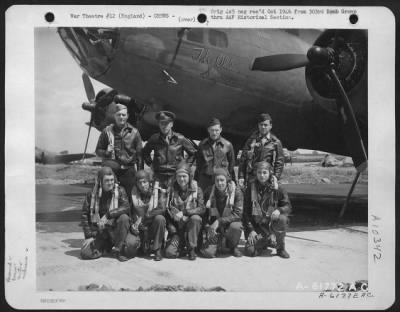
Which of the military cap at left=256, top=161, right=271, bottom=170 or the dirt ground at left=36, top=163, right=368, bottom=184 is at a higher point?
the military cap at left=256, top=161, right=271, bottom=170

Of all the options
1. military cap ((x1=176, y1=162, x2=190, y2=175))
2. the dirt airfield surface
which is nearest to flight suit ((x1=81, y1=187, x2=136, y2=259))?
the dirt airfield surface

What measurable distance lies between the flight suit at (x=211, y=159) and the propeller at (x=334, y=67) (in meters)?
1.07

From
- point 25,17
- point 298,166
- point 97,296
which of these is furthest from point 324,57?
point 97,296

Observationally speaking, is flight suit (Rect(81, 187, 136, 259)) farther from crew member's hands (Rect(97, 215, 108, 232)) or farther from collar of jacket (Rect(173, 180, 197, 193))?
collar of jacket (Rect(173, 180, 197, 193))

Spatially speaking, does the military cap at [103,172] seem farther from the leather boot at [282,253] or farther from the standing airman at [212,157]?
the leather boot at [282,253]

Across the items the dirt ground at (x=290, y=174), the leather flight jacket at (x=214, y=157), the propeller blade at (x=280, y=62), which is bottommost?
the dirt ground at (x=290, y=174)

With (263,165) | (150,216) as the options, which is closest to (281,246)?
(263,165)

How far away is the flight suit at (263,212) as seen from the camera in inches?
147

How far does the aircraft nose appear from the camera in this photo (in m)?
3.82

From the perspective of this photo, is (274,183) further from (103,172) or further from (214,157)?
(103,172)

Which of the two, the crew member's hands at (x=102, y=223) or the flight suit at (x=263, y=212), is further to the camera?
the flight suit at (x=263, y=212)

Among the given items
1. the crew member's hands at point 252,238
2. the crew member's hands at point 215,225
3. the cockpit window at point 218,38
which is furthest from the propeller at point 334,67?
the crew member's hands at point 215,225

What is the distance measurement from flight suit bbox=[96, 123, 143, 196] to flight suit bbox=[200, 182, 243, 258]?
0.81 m

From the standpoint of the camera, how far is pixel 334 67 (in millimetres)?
4234
